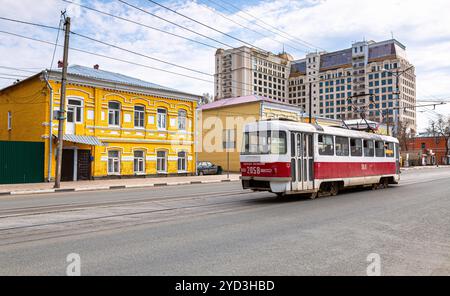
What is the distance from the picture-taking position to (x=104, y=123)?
2716 centimetres

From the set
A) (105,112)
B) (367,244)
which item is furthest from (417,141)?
(367,244)

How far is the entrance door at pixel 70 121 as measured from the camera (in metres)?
25.4

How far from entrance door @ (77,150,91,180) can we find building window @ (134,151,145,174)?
375 cm

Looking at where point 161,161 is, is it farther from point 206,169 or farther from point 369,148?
point 369,148

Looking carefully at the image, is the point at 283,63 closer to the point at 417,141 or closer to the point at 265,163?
the point at 417,141

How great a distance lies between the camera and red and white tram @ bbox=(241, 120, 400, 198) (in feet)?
41.9

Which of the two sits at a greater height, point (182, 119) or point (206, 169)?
point (182, 119)

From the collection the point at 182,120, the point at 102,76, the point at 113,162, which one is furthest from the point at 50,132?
the point at 182,120

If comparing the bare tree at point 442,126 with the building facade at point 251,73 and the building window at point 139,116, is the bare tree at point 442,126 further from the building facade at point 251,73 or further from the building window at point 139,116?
the building window at point 139,116

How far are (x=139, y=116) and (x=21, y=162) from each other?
926cm

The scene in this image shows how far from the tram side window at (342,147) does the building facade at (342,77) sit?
105210 mm

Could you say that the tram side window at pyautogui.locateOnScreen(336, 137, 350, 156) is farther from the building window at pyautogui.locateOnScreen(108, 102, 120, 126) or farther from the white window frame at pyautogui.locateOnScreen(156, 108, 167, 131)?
the white window frame at pyautogui.locateOnScreen(156, 108, 167, 131)
